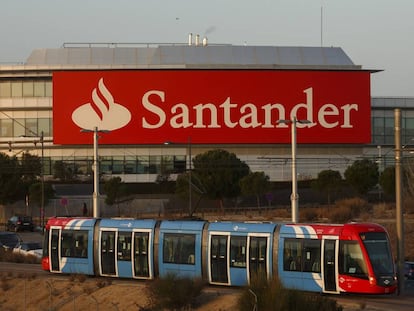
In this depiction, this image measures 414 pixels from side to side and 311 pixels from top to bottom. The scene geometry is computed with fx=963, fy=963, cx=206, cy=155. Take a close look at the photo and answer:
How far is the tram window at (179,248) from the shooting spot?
107 feet

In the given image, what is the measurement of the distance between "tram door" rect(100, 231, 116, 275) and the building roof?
56433 mm

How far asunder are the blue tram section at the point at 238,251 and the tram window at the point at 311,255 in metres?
1.14

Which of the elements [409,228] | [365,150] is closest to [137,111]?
[365,150]

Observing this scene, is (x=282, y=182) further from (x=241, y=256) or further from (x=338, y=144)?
(x=241, y=256)

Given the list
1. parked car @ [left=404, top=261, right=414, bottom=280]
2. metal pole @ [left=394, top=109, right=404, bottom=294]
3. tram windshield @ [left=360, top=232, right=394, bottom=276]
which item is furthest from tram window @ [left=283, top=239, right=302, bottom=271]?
parked car @ [left=404, top=261, right=414, bottom=280]

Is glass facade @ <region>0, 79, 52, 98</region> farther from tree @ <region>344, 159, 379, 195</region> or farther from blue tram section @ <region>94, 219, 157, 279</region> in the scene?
blue tram section @ <region>94, 219, 157, 279</region>

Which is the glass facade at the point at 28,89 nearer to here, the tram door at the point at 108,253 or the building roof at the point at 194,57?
the building roof at the point at 194,57

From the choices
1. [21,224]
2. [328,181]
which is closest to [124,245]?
[21,224]

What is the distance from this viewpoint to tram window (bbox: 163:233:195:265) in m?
32.7

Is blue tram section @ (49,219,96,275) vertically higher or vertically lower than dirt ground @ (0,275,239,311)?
higher

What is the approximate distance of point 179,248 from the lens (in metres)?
33.1

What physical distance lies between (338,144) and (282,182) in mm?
7334

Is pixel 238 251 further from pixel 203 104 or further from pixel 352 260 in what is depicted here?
pixel 203 104

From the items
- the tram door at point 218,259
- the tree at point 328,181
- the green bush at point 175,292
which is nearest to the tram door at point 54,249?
the tram door at point 218,259
